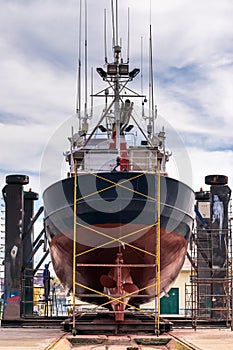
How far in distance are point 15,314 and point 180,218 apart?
4.40 metres

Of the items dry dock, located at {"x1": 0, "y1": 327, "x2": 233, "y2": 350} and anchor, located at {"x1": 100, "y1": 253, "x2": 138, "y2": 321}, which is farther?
anchor, located at {"x1": 100, "y1": 253, "x2": 138, "y2": 321}

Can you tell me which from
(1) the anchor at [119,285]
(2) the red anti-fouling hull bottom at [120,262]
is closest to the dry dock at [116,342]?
(1) the anchor at [119,285]

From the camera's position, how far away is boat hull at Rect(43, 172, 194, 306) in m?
10.1

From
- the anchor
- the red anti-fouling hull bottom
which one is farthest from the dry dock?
the red anti-fouling hull bottom

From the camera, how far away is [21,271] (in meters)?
13.0

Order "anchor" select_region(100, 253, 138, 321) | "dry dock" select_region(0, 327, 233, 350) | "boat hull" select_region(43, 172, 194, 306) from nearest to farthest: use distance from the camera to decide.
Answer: "dry dock" select_region(0, 327, 233, 350)
"anchor" select_region(100, 253, 138, 321)
"boat hull" select_region(43, 172, 194, 306)

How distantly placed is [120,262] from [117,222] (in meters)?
0.72

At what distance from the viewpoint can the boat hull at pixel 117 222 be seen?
10.1 metres

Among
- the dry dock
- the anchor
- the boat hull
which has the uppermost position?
the boat hull

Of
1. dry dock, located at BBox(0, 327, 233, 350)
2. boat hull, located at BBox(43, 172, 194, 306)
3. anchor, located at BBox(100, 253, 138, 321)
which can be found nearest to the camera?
dry dock, located at BBox(0, 327, 233, 350)

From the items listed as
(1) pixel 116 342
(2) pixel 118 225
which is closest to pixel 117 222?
(2) pixel 118 225

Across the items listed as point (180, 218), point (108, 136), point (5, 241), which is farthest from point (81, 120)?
point (180, 218)

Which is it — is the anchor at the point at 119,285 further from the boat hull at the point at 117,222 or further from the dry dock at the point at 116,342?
the dry dock at the point at 116,342

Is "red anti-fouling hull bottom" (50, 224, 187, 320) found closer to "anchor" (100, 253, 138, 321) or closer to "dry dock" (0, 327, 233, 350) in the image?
"anchor" (100, 253, 138, 321)
